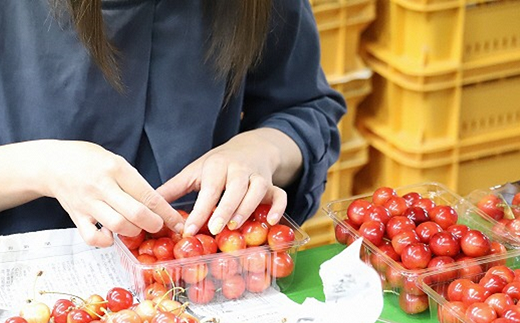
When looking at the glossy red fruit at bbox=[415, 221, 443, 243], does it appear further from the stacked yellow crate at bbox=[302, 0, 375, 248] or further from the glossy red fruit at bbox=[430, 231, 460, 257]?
the stacked yellow crate at bbox=[302, 0, 375, 248]

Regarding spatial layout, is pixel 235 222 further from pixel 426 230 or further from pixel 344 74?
pixel 344 74

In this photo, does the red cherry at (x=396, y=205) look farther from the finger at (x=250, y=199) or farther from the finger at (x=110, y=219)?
the finger at (x=110, y=219)

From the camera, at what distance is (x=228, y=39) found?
1.25m

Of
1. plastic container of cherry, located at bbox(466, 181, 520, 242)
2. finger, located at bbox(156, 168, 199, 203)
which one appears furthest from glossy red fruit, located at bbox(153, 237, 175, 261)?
plastic container of cherry, located at bbox(466, 181, 520, 242)

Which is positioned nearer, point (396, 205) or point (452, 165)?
point (396, 205)

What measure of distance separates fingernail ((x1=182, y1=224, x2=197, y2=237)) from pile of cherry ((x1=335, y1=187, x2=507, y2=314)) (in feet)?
0.77

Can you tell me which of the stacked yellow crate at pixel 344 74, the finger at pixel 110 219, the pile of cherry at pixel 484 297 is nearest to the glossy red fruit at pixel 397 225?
the pile of cherry at pixel 484 297

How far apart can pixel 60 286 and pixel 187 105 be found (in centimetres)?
34

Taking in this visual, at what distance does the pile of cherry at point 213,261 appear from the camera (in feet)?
3.56

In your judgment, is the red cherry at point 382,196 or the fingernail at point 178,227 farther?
the red cherry at point 382,196

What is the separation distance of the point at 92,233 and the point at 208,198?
161mm

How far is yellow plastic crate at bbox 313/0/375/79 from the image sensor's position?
2.21 m

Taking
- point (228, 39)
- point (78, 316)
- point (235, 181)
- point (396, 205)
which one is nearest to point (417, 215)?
point (396, 205)

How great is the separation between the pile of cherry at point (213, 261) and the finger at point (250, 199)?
1 cm
